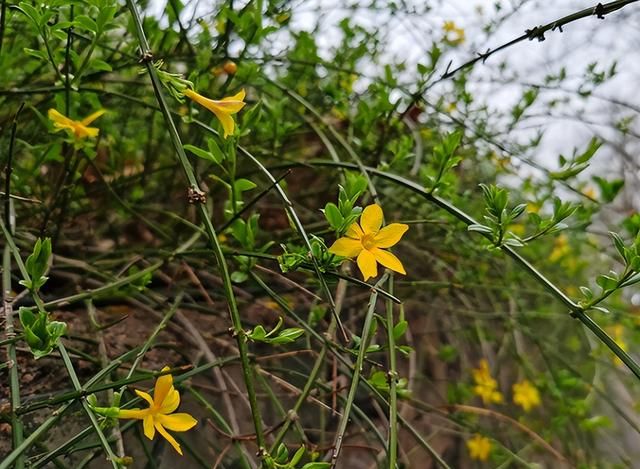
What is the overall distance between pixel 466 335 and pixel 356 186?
2.81ft

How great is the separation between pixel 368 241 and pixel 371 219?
Result: 0.02 m

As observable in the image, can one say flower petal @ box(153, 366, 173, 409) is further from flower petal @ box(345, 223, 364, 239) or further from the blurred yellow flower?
the blurred yellow flower

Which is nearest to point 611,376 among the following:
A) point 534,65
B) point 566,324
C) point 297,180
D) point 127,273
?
point 566,324

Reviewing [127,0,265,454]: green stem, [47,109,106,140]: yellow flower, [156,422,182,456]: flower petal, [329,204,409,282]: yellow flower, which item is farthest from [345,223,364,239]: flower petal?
[47,109,106,140]: yellow flower

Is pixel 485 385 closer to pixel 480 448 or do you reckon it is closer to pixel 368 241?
pixel 480 448

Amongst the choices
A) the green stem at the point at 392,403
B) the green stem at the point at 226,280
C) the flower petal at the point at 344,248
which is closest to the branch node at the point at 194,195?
the green stem at the point at 226,280

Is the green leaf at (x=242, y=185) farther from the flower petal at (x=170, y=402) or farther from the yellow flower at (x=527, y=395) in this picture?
the yellow flower at (x=527, y=395)

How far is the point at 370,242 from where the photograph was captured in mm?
539

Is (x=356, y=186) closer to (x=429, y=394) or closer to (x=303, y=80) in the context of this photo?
(x=303, y=80)

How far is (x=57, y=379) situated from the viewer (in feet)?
2.49

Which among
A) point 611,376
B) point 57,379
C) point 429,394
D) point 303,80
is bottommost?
point 57,379

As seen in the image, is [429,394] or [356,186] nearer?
[356,186]

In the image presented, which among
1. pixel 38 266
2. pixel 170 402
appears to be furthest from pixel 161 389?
pixel 38 266

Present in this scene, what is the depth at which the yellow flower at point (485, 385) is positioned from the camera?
1.21 metres
